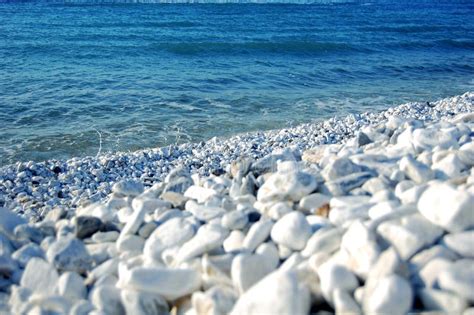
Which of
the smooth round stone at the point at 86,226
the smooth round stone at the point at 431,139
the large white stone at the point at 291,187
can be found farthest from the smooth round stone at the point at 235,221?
the smooth round stone at the point at 431,139

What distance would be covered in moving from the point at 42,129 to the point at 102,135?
3.15 ft

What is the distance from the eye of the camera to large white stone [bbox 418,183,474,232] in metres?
1.86

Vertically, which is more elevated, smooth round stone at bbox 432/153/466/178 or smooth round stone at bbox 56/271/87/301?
smooth round stone at bbox 432/153/466/178

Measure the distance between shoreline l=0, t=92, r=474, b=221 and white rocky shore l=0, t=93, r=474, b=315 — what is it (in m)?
1.30

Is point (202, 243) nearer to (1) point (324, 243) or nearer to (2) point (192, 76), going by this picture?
(1) point (324, 243)

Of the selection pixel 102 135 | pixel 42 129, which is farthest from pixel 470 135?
pixel 42 129

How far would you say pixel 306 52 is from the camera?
1542 centimetres

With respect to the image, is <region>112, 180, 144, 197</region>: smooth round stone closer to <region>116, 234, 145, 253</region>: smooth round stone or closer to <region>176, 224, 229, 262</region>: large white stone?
<region>116, 234, 145, 253</region>: smooth round stone

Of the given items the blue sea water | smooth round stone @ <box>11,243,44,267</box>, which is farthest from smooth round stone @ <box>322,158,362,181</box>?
the blue sea water

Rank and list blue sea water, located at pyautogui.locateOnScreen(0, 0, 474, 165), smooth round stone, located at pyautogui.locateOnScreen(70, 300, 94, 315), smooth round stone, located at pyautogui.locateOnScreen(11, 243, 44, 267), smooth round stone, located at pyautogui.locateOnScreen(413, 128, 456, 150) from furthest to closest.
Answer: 1. blue sea water, located at pyautogui.locateOnScreen(0, 0, 474, 165)
2. smooth round stone, located at pyautogui.locateOnScreen(413, 128, 456, 150)
3. smooth round stone, located at pyautogui.locateOnScreen(11, 243, 44, 267)
4. smooth round stone, located at pyautogui.locateOnScreen(70, 300, 94, 315)

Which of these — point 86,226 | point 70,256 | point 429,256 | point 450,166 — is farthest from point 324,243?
point 86,226

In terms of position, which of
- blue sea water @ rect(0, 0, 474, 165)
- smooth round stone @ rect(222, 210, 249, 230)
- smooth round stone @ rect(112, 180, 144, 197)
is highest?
smooth round stone @ rect(222, 210, 249, 230)

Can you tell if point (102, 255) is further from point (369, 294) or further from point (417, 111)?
point (417, 111)

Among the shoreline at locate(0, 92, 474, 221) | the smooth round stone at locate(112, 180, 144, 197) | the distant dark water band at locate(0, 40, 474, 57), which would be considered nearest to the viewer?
the smooth round stone at locate(112, 180, 144, 197)
